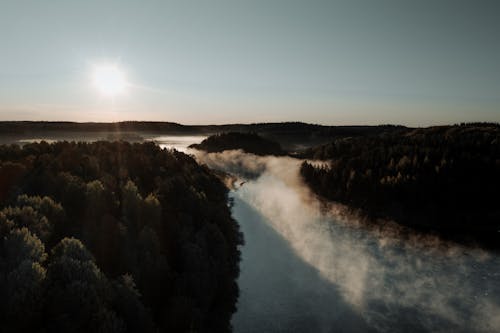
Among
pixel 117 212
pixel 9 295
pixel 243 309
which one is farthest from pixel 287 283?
pixel 9 295

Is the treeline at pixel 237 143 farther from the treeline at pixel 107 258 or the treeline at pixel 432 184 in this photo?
the treeline at pixel 107 258

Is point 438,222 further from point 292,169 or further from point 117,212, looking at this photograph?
point 292,169

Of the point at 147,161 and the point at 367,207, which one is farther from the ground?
the point at 147,161

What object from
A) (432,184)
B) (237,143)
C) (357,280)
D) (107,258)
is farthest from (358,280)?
(237,143)

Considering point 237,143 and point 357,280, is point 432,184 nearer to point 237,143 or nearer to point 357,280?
point 357,280

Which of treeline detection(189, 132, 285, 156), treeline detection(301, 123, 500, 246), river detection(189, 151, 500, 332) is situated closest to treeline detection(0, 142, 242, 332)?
river detection(189, 151, 500, 332)

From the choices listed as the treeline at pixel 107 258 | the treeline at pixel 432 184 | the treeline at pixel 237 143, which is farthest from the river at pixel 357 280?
the treeline at pixel 237 143
